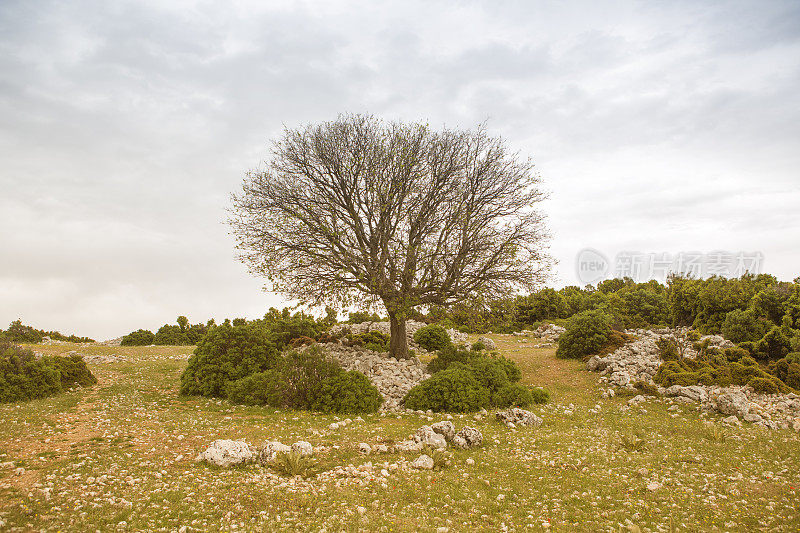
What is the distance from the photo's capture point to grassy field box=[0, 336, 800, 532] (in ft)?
21.8

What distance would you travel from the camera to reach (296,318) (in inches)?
1059

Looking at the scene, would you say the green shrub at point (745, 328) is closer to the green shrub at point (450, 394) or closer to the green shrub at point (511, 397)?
the green shrub at point (511, 397)

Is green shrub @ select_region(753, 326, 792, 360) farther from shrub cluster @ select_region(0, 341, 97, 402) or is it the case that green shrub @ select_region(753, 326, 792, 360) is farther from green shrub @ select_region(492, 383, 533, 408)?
shrub cluster @ select_region(0, 341, 97, 402)

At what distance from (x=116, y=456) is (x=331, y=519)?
531 cm

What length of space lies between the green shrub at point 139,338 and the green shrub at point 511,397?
29645mm

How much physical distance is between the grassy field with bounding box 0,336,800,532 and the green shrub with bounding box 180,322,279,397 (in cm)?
295

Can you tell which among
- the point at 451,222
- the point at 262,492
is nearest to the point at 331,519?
the point at 262,492

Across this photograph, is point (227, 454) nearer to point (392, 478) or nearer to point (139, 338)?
point (392, 478)

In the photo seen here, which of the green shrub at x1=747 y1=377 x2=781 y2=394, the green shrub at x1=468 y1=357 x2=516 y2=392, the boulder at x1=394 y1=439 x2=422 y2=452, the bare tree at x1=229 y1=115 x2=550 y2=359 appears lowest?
the boulder at x1=394 y1=439 x2=422 y2=452

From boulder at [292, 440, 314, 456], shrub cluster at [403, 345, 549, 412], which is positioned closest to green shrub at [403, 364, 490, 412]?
shrub cluster at [403, 345, 549, 412]

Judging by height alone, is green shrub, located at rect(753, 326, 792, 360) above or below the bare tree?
below

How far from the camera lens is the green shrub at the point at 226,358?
16.8 m

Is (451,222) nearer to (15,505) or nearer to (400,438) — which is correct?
(400,438)

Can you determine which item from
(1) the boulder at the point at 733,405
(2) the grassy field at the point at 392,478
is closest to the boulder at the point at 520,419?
(2) the grassy field at the point at 392,478
